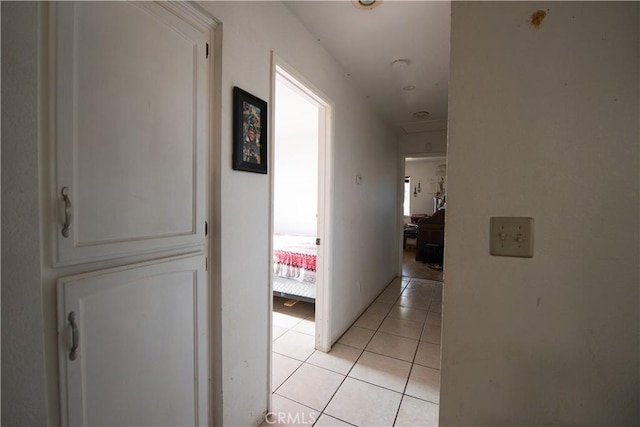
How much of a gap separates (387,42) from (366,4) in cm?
47

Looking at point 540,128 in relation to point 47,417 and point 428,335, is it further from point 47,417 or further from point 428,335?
point 428,335

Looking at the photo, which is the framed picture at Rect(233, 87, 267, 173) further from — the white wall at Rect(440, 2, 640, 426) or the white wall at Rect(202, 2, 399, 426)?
the white wall at Rect(440, 2, 640, 426)

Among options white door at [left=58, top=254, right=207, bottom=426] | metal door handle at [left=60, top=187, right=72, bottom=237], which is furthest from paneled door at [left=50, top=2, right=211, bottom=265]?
white door at [left=58, top=254, right=207, bottom=426]

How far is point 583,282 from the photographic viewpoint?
2.44ft

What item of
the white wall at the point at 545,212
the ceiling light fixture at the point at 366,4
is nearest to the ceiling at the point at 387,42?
the ceiling light fixture at the point at 366,4

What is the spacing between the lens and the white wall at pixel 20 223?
2.10 ft

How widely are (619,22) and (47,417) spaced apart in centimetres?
186

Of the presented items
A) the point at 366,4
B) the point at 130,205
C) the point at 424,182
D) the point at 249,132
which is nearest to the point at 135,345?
the point at 130,205

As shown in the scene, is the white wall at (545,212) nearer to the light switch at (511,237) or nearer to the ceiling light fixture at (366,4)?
the light switch at (511,237)

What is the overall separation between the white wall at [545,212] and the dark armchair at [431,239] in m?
5.12

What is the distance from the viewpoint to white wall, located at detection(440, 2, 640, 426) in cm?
71

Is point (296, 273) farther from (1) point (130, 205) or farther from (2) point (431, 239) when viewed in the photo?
(2) point (431, 239)

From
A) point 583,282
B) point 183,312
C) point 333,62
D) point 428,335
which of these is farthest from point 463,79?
point 428,335

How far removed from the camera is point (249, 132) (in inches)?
55.5
